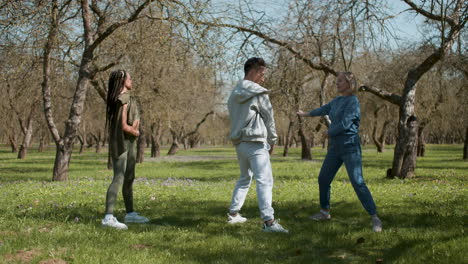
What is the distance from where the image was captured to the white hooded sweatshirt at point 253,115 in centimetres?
558

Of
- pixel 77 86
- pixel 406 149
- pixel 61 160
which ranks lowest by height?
pixel 61 160

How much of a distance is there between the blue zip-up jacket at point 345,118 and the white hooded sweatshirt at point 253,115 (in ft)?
2.97

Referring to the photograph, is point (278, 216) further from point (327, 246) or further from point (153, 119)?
point (153, 119)

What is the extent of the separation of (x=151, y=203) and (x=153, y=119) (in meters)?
16.0

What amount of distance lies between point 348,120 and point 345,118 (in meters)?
0.05

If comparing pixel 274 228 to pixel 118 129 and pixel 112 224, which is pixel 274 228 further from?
pixel 118 129

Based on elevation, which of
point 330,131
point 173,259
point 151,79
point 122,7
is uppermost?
point 122,7

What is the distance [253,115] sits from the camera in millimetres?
5652

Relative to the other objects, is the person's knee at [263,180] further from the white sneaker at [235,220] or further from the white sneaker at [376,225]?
the white sneaker at [376,225]

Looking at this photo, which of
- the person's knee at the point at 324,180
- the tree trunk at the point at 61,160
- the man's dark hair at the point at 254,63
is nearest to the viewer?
the man's dark hair at the point at 254,63

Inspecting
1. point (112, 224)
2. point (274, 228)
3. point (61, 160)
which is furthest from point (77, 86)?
point (274, 228)

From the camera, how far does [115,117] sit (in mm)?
5879

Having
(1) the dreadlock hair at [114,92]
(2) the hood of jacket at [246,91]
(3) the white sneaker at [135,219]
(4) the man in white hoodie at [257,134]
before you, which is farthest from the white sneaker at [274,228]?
(1) the dreadlock hair at [114,92]

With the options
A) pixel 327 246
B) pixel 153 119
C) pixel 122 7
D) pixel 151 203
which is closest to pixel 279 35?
pixel 122 7
